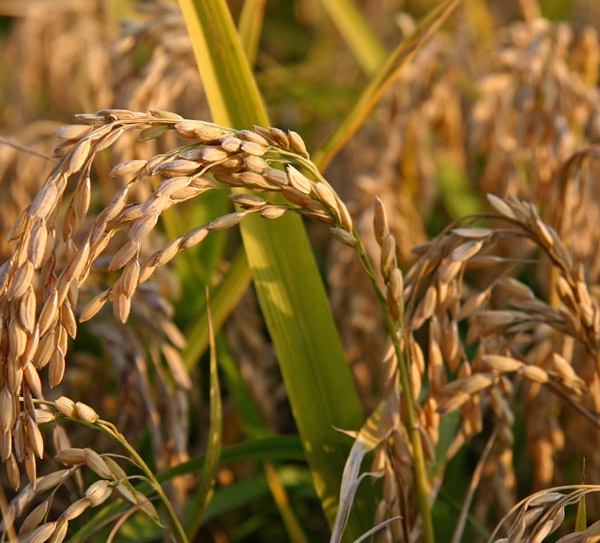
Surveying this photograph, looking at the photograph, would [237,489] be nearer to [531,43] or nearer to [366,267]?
[366,267]

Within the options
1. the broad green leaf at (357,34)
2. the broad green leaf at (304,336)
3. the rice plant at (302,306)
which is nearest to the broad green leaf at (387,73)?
the rice plant at (302,306)

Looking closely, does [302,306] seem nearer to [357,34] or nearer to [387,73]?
[387,73]

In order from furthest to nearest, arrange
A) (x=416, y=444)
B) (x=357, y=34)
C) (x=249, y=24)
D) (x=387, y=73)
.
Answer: (x=357, y=34)
(x=249, y=24)
(x=387, y=73)
(x=416, y=444)

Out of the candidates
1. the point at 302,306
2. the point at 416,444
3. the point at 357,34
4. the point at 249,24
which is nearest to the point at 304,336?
the point at 302,306

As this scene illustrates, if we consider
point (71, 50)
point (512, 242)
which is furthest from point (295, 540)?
point (71, 50)

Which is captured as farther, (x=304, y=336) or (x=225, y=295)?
(x=225, y=295)

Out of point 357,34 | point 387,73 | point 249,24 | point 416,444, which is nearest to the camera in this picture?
point 416,444

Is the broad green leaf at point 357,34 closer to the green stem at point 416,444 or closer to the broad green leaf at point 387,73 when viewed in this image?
the broad green leaf at point 387,73

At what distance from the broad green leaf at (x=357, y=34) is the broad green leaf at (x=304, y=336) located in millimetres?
892

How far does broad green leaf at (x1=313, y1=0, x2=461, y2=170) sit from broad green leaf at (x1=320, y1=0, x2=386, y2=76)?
0.77 meters

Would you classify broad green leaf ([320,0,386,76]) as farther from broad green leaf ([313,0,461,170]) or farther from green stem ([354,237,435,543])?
green stem ([354,237,435,543])

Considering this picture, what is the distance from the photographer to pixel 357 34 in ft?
5.71

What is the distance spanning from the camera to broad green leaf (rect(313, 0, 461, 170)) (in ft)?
3.03

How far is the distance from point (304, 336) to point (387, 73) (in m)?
0.38
